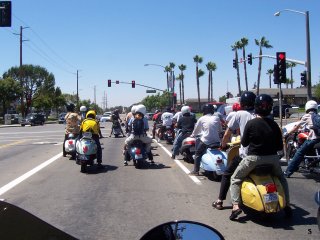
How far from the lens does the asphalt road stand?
6405 mm

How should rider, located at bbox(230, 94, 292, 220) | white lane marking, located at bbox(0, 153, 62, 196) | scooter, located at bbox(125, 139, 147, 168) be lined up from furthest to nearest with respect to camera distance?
scooter, located at bbox(125, 139, 147, 168) < white lane marking, located at bbox(0, 153, 62, 196) < rider, located at bbox(230, 94, 292, 220)

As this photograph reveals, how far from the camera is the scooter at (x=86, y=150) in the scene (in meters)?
12.0

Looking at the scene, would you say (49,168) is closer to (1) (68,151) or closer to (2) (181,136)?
(1) (68,151)

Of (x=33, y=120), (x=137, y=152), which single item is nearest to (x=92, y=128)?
(x=137, y=152)

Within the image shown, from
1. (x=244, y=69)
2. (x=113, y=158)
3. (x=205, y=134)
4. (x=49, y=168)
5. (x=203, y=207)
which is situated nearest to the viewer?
(x=203, y=207)

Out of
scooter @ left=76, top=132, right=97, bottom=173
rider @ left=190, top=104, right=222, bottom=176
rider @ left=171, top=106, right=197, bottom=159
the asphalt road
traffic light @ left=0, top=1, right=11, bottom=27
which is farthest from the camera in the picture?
traffic light @ left=0, top=1, right=11, bottom=27

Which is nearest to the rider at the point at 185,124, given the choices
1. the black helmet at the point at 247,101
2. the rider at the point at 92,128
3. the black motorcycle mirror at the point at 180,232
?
the rider at the point at 92,128

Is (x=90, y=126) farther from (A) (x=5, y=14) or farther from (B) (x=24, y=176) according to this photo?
(A) (x=5, y=14)

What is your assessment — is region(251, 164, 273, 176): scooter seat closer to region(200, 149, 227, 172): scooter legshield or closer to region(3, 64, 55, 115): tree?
region(200, 149, 227, 172): scooter legshield

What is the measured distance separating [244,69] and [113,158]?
61930mm

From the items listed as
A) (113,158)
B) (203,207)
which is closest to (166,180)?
(203,207)

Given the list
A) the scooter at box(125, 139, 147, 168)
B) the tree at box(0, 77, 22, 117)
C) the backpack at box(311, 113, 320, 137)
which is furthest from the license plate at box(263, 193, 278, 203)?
the tree at box(0, 77, 22, 117)

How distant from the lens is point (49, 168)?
43.3 ft

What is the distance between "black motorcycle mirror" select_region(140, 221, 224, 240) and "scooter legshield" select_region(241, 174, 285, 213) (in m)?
3.94
